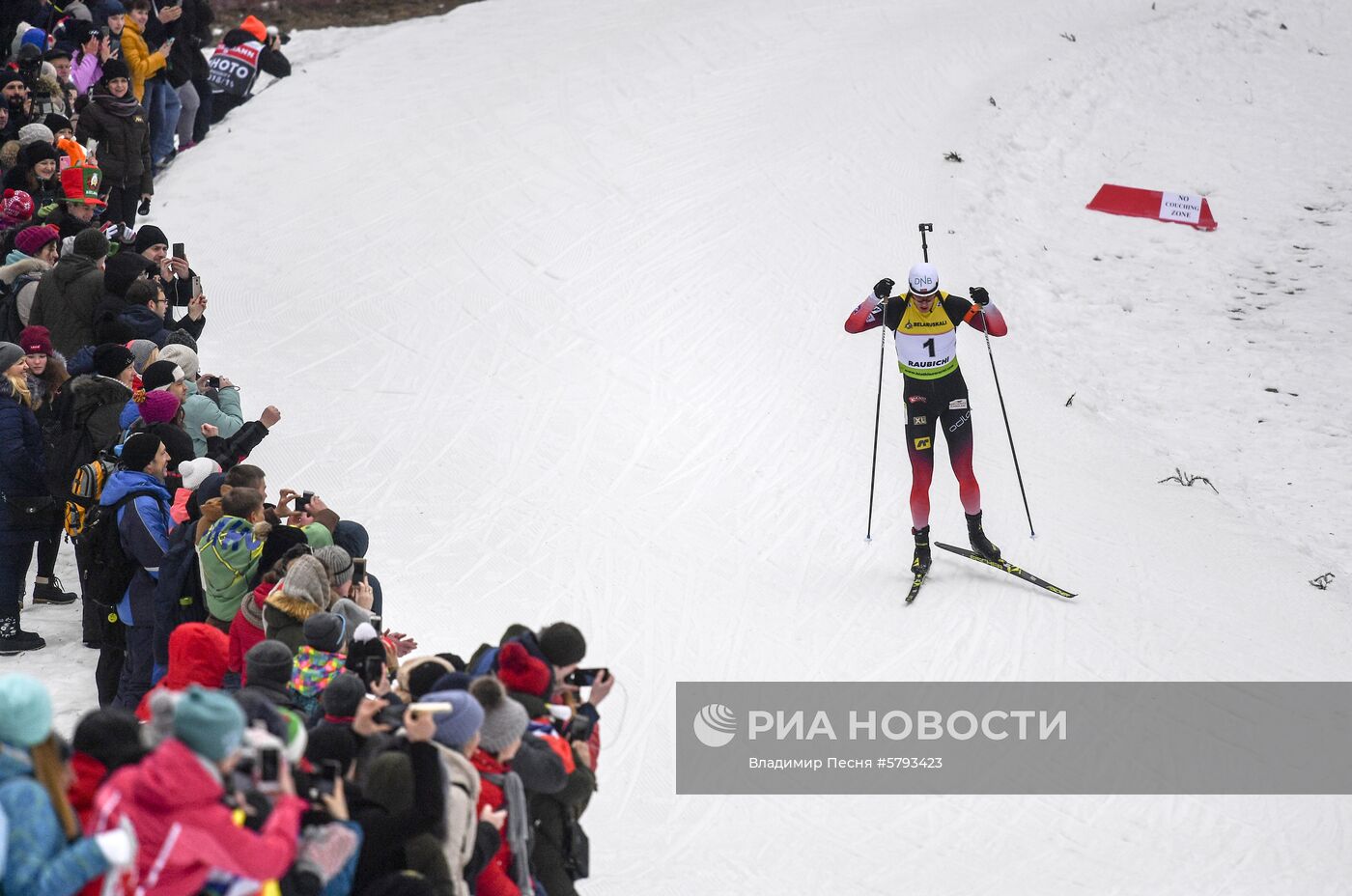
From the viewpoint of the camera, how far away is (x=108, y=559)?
6594 millimetres

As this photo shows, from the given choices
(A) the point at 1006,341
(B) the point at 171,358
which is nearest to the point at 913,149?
(A) the point at 1006,341

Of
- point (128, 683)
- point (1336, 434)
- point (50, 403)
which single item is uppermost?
point (50, 403)

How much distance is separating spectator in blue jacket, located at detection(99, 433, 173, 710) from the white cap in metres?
4.55

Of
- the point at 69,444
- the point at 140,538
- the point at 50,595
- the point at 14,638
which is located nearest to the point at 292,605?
the point at 140,538

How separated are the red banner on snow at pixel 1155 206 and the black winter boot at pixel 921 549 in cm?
744

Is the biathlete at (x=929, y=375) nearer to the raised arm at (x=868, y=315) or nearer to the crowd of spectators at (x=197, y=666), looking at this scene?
the raised arm at (x=868, y=315)

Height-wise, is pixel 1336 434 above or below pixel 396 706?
below

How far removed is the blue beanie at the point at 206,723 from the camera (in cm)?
348

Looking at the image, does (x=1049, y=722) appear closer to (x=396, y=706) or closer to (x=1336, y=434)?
(x=396, y=706)

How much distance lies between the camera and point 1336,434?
12.2 m

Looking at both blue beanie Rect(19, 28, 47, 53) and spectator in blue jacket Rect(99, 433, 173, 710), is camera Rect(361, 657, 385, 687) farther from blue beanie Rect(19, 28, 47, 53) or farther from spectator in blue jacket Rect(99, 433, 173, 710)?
blue beanie Rect(19, 28, 47, 53)

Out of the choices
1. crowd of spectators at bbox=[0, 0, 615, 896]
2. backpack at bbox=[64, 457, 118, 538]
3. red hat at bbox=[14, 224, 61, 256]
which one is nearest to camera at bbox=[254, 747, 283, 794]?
crowd of spectators at bbox=[0, 0, 615, 896]

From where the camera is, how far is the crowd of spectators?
3.47m

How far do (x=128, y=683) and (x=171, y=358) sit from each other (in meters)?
1.87
